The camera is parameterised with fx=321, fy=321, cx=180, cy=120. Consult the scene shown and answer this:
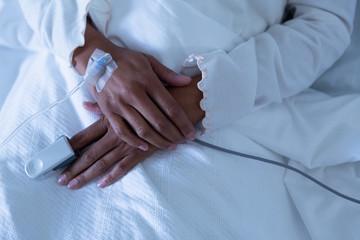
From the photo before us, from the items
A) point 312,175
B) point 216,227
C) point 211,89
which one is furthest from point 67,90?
point 312,175

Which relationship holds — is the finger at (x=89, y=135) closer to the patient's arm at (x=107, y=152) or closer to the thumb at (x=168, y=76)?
the patient's arm at (x=107, y=152)

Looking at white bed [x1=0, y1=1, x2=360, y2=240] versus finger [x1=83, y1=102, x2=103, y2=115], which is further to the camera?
finger [x1=83, y1=102, x2=103, y2=115]

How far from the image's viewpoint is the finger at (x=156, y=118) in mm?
699

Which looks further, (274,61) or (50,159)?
(274,61)

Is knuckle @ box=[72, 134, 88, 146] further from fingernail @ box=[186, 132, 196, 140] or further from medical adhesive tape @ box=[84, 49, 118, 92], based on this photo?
fingernail @ box=[186, 132, 196, 140]

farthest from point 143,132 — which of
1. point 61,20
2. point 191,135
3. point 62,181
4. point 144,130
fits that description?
point 61,20

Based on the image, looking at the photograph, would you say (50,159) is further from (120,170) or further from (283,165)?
(283,165)

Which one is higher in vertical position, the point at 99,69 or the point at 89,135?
the point at 99,69

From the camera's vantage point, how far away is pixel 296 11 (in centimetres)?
92

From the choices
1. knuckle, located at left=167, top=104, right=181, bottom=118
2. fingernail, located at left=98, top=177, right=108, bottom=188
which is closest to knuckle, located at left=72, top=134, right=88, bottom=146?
fingernail, located at left=98, top=177, right=108, bottom=188

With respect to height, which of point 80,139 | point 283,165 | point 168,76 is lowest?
point 283,165

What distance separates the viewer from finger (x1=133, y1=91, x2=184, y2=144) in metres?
0.70

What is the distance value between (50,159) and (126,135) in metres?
0.17

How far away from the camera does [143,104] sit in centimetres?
70
